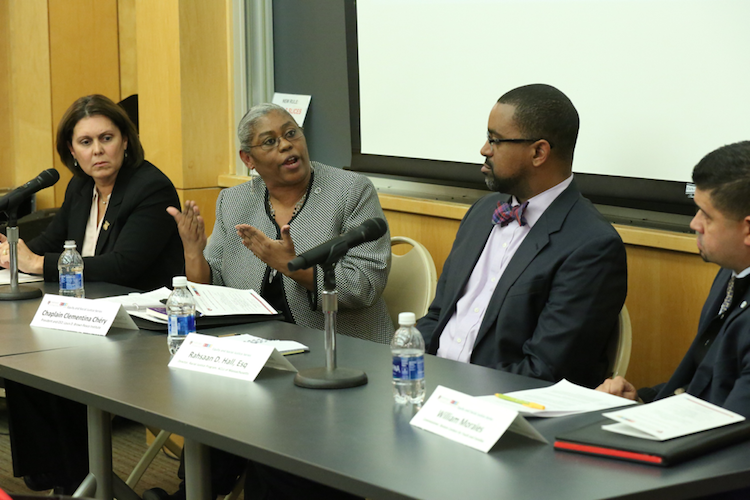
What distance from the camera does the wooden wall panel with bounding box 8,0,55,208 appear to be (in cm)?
557

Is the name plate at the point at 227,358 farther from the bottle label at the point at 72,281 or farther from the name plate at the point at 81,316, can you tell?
the bottle label at the point at 72,281

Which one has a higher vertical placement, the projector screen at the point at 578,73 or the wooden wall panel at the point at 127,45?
the wooden wall panel at the point at 127,45

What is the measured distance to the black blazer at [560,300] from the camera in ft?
7.30

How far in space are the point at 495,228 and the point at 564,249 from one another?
339mm

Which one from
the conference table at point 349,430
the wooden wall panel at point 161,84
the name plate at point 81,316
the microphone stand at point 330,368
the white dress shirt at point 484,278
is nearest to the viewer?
the conference table at point 349,430

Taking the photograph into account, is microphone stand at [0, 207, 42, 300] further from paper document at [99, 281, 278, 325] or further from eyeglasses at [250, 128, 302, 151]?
eyeglasses at [250, 128, 302, 151]

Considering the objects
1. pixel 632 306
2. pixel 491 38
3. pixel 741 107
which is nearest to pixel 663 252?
pixel 632 306

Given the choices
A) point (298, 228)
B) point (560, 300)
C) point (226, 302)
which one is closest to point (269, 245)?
point (226, 302)

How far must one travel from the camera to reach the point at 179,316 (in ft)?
7.02

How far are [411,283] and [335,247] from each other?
1.31m

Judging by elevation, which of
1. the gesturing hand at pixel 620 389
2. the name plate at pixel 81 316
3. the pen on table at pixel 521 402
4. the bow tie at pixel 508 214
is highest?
the bow tie at pixel 508 214

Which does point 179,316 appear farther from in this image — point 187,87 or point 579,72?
point 187,87

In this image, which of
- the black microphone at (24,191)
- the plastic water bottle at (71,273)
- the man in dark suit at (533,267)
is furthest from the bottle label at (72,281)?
the man in dark suit at (533,267)

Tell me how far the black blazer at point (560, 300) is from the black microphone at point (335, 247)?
0.70 meters
